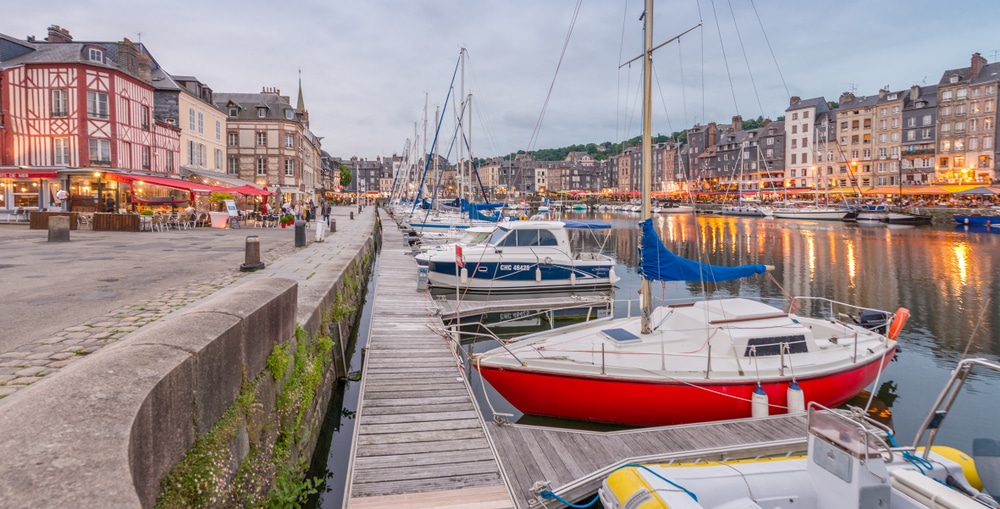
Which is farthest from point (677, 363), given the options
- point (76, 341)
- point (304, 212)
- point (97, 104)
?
point (304, 212)

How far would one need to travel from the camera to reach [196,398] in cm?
430

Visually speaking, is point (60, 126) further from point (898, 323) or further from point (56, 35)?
point (898, 323)

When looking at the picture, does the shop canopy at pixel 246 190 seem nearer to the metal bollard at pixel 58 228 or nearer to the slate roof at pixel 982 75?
the metal bollard at pixel 58 228

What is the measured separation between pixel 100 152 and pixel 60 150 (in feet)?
5.90

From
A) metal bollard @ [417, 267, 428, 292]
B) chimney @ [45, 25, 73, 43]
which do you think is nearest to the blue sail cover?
metal bollard @ [417, 267, 428, 292]

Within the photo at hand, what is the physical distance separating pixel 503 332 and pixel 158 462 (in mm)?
14081

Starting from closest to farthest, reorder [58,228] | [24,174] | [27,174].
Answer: [58,228]
[27,174]
[24,174]

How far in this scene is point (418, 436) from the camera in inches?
285

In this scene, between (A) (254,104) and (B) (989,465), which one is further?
(A) (254,104)

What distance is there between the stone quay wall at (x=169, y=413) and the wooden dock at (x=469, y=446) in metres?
1.18

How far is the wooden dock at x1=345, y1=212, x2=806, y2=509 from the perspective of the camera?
5.99 m

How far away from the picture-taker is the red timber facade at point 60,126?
92.2 feet

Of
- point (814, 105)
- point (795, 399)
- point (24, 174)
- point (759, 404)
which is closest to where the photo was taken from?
point (759, 404)

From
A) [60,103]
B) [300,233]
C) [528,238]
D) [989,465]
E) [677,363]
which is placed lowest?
[677,363]
